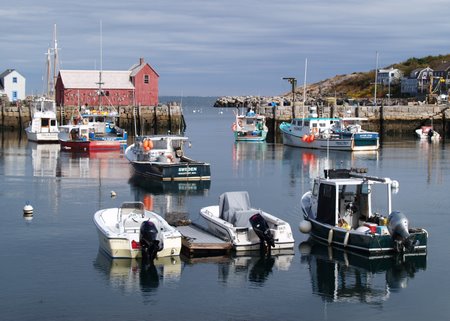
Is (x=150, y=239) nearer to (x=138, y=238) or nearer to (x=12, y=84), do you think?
(x=138, y=238)

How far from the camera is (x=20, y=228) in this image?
2697 cm

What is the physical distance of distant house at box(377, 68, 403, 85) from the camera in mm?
145250

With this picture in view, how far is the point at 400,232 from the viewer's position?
22109mm

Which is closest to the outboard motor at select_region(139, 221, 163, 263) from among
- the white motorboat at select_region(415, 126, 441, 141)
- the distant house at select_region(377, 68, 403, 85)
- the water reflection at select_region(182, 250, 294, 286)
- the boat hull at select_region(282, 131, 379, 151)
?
the water reflection at select_region(182, 250, 294, 286)

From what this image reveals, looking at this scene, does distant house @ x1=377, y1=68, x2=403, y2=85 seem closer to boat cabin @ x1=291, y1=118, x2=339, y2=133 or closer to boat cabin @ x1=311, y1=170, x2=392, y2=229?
boat cabin @ x1=291, y1=118, x2=339, y2=133

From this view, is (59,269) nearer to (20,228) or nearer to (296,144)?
(20,228)

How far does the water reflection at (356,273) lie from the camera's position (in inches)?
782

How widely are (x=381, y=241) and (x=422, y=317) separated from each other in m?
4.57

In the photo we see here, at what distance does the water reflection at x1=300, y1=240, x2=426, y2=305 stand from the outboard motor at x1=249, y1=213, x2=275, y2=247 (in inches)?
45.5

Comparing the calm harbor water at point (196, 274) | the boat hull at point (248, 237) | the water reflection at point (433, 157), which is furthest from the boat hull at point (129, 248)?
the water reflection at point (433, 157)

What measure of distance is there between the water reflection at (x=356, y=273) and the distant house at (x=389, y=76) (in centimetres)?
12488

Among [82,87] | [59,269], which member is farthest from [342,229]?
[82,87]

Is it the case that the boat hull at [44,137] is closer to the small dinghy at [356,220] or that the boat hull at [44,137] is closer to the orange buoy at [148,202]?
the orange buoy at [148,202]

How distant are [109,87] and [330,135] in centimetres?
3130
